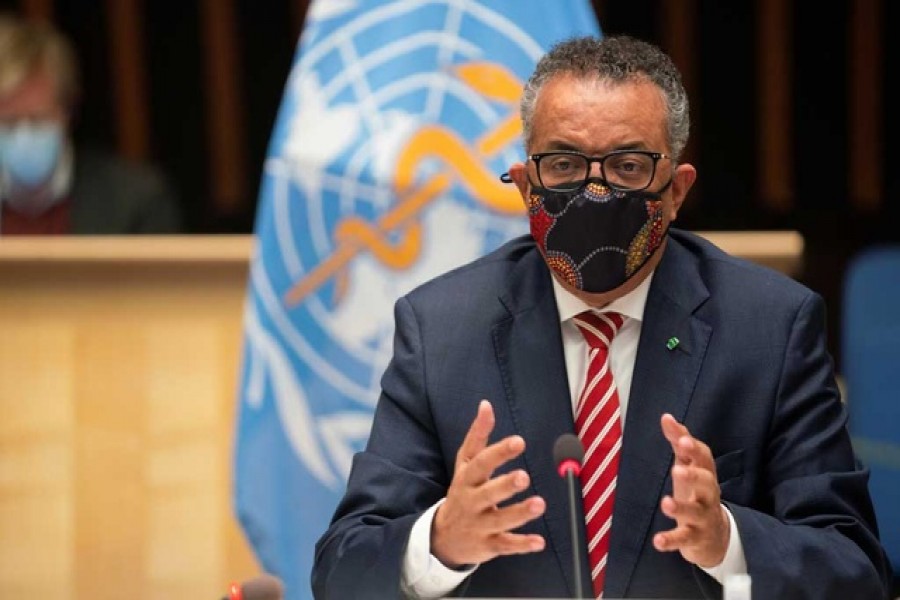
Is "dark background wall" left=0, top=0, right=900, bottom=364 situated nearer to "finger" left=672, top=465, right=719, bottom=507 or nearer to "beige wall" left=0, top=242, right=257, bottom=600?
"beige wall" left=0, top=242, right=257, bottom=600

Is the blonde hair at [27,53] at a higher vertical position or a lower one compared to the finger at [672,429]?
higher

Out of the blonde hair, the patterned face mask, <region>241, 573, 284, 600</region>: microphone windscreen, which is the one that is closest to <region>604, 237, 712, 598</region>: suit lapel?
the patterned face mask

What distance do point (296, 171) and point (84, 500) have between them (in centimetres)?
118

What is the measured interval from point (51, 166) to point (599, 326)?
2606 millimetres

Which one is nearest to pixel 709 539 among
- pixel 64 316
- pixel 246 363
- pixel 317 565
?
pixel 317 565

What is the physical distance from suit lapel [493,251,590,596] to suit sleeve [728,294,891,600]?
28 centimetres

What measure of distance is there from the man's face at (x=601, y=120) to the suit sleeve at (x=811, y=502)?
1.05 ft

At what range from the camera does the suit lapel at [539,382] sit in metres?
2.48

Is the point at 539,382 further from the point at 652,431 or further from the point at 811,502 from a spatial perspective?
the point at 811,502

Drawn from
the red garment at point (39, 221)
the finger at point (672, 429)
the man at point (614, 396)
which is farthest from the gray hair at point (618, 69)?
the red garment at point (39, 221)

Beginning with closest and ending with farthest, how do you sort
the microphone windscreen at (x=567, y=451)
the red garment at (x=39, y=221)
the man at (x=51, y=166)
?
the microphone windscreen at (x=567, y=451)
the red garment at (x=39, y=221)
the man at (x=51, y=166)

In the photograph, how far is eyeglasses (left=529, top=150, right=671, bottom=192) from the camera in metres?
2.43

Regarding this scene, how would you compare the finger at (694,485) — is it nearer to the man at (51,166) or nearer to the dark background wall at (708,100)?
the man at (51,166)

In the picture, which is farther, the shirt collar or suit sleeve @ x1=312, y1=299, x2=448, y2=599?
the shirt collar
